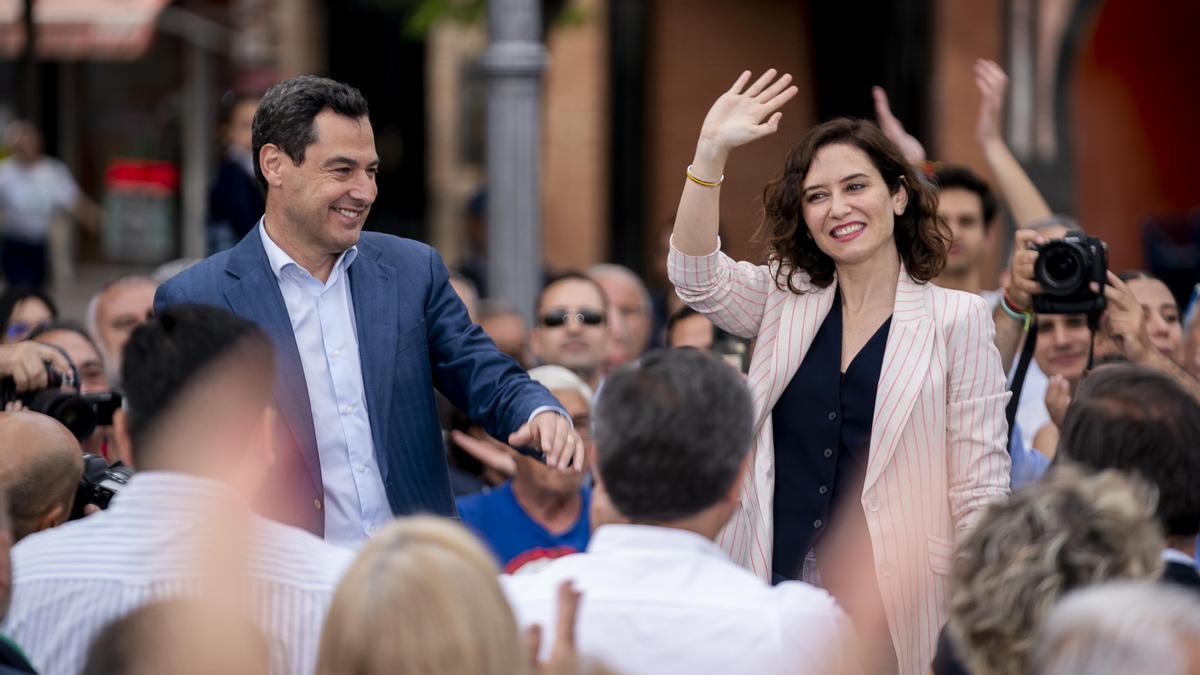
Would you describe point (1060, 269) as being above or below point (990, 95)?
below

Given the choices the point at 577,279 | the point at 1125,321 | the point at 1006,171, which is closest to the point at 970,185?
the point at 1006,171

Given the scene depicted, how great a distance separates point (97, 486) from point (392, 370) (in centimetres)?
73

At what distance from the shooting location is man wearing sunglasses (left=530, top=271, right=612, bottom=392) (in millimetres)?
6270

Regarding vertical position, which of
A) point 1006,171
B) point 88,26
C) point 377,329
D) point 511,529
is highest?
point 88,26

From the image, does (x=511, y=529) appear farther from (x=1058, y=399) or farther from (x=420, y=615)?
(x=420, y=615)

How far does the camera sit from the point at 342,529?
387cm

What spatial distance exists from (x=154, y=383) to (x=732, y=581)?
990 millimetres

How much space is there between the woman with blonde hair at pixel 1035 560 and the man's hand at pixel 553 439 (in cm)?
112

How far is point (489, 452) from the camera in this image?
19.3 ft

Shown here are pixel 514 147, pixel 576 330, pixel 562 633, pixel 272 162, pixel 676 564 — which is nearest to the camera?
pixel 562 633

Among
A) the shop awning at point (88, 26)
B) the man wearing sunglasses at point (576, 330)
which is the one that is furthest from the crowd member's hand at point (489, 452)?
the shop awning at point (88, 26)

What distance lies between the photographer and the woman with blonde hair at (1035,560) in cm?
261

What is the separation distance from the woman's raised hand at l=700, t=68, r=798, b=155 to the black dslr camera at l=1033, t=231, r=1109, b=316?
107cm

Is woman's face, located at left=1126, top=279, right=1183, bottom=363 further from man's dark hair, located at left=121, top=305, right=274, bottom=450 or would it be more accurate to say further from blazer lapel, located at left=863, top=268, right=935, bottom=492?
man's dark hair, located at left=121, top=305, right=274, bottom=450
